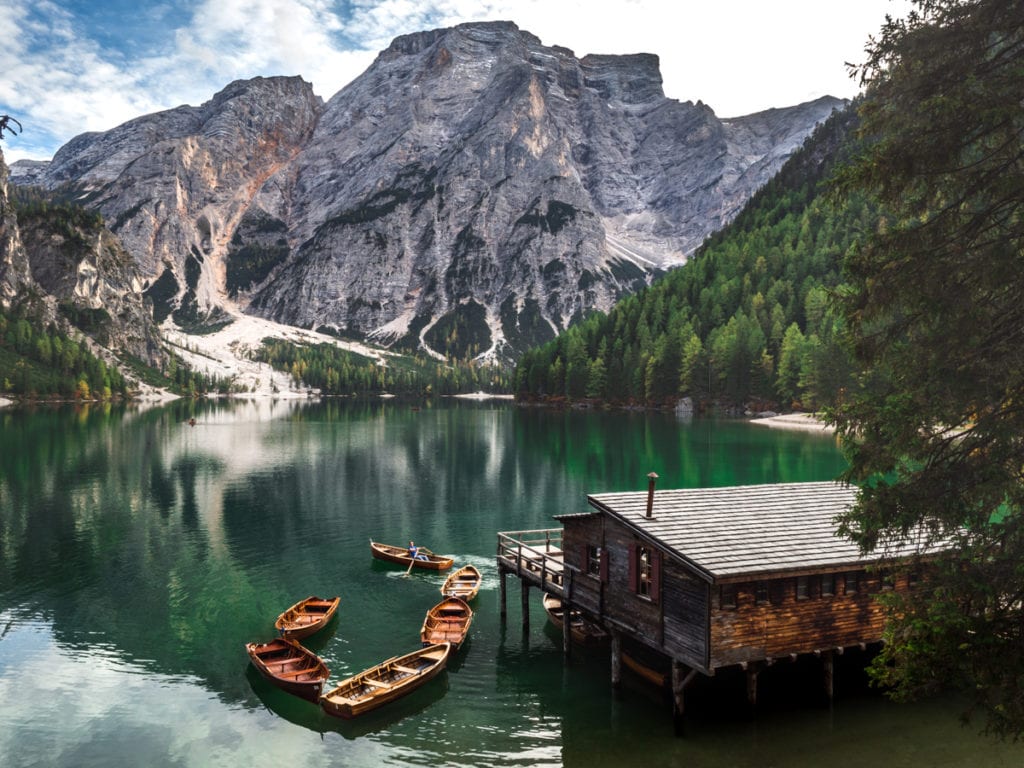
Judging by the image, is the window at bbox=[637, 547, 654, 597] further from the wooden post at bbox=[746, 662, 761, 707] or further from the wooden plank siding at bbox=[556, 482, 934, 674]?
the wooden post at bbox=[746, 662, 761, 707]

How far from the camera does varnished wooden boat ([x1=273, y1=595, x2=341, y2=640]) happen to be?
118 ft

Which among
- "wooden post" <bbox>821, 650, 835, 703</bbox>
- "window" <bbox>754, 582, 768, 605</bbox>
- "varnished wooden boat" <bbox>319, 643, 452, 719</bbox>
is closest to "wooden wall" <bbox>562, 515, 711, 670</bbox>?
"window" <bbox>754, 582, 768, 605</bbox>

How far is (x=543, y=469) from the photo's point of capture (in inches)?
3765

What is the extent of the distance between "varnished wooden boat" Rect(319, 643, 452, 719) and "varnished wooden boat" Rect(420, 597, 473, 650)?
7.93 ft

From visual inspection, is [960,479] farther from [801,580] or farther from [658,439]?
[658,439]

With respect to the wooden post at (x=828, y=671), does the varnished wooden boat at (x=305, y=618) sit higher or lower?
lower

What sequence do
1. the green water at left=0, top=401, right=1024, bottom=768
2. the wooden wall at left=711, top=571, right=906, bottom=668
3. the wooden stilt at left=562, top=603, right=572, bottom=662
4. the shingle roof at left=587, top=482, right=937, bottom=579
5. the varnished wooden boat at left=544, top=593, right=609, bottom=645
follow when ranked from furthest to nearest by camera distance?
1. the varnished wooden boat at left=544, top=593, right=609, bottom=645
2. the wooden stilt at left=562, top=603, right=572, bottom=662
3. the green water at left=0, top=401, right=1024, bottom=768
4. the shingle roof at left=587, top=482, right=937, bottom=579
5. the wooden wall at left=711, top=571, right=906, bottom=668

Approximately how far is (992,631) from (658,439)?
368ft


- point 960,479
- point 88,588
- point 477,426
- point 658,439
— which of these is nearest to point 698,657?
point 960,479

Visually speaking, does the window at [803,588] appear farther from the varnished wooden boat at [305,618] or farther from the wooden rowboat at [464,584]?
the varnished wooden boat at [305,618]

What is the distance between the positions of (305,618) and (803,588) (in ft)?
80.4

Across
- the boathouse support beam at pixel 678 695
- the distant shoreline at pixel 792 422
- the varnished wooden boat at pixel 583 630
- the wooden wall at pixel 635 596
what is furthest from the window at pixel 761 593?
the distant shoreline at pixel 792 422

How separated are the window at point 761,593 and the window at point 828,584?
2.52m

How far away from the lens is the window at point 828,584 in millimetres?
26375
